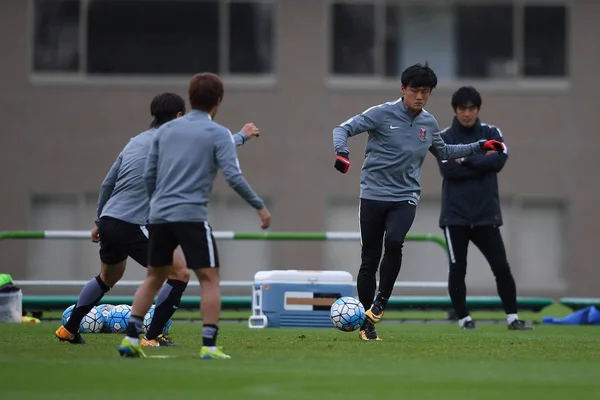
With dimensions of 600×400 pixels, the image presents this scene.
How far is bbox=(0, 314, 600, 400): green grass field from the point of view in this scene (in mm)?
6648

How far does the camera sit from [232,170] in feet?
27.7

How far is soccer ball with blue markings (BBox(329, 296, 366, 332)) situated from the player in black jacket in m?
2.44

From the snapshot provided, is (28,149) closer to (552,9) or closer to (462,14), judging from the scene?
(462,14)

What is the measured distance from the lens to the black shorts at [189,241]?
8461 millimetres

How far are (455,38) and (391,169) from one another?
60.9ft

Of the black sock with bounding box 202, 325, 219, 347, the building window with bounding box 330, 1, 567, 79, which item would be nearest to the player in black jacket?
the black sock with bounding box 202, 325, 219, 347

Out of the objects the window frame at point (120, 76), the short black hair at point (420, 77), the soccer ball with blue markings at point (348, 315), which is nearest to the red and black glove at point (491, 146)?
the short black hair at point (420, 77)

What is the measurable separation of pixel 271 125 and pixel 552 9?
6.74 m

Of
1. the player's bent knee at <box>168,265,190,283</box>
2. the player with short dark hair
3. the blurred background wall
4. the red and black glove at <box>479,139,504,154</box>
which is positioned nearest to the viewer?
the player with short dark hair

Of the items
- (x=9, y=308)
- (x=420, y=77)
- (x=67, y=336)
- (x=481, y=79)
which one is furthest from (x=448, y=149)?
(x=481, y=79)

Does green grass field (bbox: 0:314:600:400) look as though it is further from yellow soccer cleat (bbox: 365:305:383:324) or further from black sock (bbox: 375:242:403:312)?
black sock (bbox: 375:242:403:312)

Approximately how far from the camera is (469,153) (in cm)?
1136

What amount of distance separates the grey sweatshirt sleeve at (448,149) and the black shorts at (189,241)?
3.20 m

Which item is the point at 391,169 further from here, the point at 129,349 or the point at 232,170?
the point at 129,349
